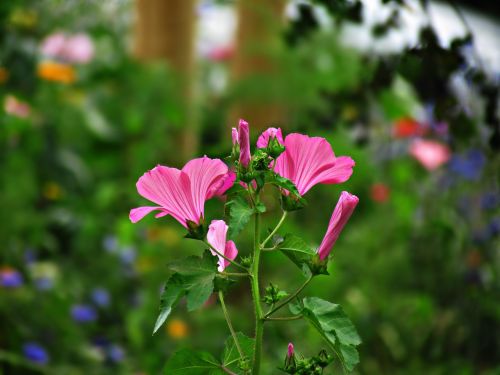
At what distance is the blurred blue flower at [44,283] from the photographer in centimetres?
265

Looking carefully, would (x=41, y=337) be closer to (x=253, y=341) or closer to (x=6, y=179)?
(x=6, y=179)

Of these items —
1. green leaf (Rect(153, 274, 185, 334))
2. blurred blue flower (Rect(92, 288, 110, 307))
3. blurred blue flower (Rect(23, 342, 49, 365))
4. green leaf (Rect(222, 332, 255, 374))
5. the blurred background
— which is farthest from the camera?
blurred blue flower (Rect(92, 288, 110, 307))

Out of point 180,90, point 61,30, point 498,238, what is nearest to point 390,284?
point 498,238

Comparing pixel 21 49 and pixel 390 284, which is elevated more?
pixel 21 49

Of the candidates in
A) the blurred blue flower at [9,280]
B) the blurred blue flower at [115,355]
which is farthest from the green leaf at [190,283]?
the blurred blue flower at [115,355]

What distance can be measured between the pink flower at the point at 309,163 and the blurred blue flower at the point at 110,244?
2519mm

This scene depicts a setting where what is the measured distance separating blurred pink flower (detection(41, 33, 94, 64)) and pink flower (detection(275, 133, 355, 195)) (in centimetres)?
331

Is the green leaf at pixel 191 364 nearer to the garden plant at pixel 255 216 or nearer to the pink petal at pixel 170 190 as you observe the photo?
the garden plant at pixel 255 216

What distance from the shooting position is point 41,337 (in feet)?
8.29

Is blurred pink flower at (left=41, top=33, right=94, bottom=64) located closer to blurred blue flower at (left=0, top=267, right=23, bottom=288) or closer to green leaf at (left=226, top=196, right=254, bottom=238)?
blurred blue flower at (left=0, top=267, right=23, bottom=288)

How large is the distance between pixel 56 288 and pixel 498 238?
1333 mm

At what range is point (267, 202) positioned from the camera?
256 centimetres

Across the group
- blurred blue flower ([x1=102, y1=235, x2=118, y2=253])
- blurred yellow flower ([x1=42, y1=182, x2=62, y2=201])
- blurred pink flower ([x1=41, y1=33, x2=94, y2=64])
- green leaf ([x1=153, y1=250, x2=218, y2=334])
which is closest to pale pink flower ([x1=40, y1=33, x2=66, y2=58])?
blurred pink flower ([x1=41, y1=33, x2=94, y2=64])

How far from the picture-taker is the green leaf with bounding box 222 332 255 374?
0.86m
